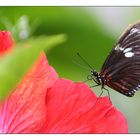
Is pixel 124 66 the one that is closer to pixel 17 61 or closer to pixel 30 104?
pixel 30 104

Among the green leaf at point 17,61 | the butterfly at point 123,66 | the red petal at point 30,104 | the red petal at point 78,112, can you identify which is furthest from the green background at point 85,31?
the green leaf at point 17,61

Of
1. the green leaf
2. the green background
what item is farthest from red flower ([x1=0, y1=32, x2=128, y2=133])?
the green leaf

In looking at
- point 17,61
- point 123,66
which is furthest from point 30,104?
point 17,61

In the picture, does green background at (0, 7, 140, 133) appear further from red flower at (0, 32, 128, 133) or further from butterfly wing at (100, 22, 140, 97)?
red flower at (0, 32, 128, 133)

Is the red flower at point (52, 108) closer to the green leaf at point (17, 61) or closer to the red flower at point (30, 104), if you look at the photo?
the red flower at point (30, 104)

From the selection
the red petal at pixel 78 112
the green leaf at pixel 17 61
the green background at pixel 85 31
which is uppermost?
the green leaf at pixel 17 61

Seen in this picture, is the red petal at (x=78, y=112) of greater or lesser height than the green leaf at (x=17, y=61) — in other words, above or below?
below
